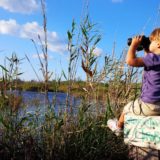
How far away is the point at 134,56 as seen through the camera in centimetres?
419

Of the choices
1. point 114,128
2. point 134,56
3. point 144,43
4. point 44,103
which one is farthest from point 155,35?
point 44,103

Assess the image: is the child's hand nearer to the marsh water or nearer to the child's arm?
the child's arm

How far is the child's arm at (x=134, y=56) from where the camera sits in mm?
4156

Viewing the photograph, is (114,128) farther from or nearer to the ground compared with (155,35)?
nearer to the ground

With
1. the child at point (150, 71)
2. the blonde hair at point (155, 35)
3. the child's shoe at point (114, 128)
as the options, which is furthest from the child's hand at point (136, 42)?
the child's shoe at point (114, 128)

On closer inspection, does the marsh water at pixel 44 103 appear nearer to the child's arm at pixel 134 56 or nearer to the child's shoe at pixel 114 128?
the child's shoe at pixel 114 128

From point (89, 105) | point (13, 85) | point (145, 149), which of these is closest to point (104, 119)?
point (89, 105)

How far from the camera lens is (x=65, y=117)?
466cm

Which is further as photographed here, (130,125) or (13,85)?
(13,85)

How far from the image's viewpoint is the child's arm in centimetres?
416

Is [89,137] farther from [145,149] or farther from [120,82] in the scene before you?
[120,82]

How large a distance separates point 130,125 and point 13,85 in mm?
1363

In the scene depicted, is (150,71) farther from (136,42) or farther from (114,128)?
(114,128)

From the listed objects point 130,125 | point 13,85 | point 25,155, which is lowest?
point 25,155
